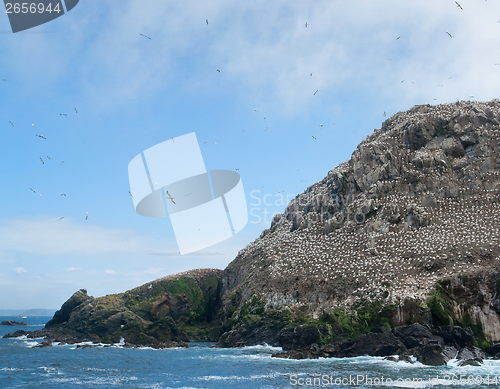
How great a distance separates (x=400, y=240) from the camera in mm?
50125

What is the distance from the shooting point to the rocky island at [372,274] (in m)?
38.7

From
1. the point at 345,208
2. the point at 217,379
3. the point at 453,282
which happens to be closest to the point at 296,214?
the point at 345,208

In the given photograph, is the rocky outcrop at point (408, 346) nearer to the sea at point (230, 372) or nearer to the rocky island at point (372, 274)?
the rocky island at point (372, 274)

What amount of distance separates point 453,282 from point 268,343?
76.0 ft

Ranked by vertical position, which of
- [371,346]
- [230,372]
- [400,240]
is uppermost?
[400,240]

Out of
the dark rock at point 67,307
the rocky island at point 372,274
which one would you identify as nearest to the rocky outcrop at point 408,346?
the rocky island at point 372,274

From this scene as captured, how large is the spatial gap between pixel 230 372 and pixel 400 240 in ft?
97.9

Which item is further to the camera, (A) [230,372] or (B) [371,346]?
(B) [371,346]

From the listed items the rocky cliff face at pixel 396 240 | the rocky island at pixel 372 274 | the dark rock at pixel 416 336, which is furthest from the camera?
the rocky cliff face at pixel 396 240

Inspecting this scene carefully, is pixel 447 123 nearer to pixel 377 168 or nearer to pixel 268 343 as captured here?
pixel 377 168

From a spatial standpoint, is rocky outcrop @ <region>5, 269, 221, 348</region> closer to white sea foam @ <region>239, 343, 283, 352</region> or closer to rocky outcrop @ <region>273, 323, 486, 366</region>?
white sea foam @ <region>239, 343, 283, 352</region>

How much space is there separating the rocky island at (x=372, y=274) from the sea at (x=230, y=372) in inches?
126

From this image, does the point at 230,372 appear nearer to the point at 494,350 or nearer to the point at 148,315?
the point at 494,350

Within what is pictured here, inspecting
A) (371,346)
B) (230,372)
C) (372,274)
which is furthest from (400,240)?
(230,372)
